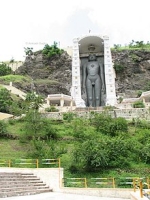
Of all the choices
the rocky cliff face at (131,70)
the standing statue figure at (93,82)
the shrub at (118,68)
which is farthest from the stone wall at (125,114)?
the shrub at (118,68)

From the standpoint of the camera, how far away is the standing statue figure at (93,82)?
38.5m

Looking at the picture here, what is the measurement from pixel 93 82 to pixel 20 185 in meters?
28.5

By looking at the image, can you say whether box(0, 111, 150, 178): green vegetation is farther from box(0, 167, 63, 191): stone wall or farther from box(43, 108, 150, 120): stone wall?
box(43, 108, 150, 120): stone wall

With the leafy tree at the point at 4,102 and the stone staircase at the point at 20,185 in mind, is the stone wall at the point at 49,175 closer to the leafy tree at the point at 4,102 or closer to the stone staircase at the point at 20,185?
the stone staircase at the point at 20,185

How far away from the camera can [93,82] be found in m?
39.2

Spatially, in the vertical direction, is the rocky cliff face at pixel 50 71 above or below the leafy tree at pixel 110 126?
above

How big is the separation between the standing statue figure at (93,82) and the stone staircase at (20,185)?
2590 centimetres

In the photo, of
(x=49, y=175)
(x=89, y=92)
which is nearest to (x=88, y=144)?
(x=49, y=175)

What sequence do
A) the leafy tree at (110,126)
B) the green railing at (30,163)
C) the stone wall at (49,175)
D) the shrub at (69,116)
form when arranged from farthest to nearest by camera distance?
the shrub at (69,116) < the leafy tree at (110,126) < the green railing at (30,163) < the stone wall at (49,175)

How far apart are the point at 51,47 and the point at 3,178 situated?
4457 cm

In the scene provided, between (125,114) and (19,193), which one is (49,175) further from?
(125,114)

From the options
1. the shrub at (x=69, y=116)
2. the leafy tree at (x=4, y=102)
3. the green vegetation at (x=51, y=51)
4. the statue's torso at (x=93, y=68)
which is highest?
the green vegetation at (x=51, y=51)

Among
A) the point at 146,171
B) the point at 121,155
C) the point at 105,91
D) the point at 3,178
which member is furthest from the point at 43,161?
the point at 105,91

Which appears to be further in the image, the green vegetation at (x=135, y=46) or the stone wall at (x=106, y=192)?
the green vegetation at (x=135, y=46)
